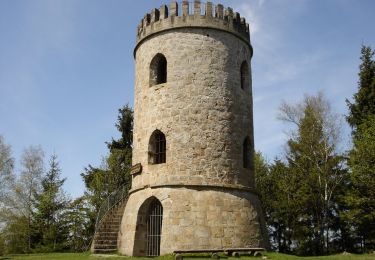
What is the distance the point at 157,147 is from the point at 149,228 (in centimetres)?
299

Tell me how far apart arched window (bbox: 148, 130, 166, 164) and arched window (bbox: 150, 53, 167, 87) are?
2083mm

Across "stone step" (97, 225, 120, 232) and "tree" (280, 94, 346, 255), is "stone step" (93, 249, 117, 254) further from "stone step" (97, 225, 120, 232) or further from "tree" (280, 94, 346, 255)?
"tree" (280, 94, 346, 255)

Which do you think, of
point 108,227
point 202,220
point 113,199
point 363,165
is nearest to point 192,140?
point 202,220

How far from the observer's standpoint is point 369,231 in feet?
71.3

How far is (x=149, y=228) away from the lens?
15078 millimetres

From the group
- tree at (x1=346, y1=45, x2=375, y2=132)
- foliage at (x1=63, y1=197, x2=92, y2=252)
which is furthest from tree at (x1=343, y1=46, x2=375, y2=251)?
foliage at (x1=63, y1=197, x2=92, y2=252)

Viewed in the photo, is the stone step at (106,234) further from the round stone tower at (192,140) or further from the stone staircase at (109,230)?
the round stone tower at (192,140)

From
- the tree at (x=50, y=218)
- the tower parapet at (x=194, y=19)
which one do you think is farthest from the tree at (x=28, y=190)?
the tower parapet at (x=194, y=19)

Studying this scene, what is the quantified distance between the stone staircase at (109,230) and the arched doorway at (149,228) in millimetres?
1526

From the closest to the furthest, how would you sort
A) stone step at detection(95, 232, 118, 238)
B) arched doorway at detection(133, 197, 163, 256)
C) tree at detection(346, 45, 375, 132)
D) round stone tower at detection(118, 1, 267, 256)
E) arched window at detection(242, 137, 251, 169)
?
round stone tower at detection(118, 1, 267, 256) → arched doorway at detection(133, 197, 163, 256) → stone step at detection(95, 232, 118, 238) → arched window at detection(242, 137, 251, 169) → tree at detection(346, 45, 375, 132)

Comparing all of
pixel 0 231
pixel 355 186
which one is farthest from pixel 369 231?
pixel 0 231

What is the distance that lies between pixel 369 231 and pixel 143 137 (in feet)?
44.8

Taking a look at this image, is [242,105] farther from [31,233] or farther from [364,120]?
[31,233]

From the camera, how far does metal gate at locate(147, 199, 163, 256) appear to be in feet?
49.0
